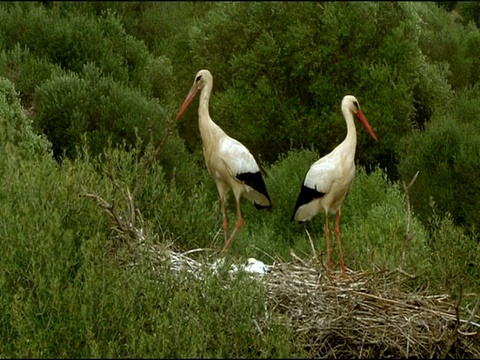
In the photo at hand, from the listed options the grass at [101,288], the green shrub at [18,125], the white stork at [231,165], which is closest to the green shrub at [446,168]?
the grass at [101,288]

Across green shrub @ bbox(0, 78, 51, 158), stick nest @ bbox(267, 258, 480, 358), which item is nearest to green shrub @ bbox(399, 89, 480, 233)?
green shrub @ bbox(0, 78, 51, 158)

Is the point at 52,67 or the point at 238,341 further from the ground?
the point at 238,341

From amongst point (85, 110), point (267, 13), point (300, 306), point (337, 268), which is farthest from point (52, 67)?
point (300, 306)

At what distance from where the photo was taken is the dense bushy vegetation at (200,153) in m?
9.21

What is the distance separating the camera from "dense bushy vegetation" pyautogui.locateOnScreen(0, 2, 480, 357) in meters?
9.21

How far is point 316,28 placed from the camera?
20172 millimetres

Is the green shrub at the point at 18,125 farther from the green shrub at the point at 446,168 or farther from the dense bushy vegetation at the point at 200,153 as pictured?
the green shrub at the point at 446,168

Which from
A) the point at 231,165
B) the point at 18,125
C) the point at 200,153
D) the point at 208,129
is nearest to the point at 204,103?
the point at 208,129

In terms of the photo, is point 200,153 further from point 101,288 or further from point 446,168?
point 101,288

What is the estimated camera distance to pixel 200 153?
20.4 m

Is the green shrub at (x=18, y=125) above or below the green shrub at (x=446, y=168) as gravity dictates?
above

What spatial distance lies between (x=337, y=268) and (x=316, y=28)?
925 cm

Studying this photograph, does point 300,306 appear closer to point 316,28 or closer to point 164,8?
point 316,28

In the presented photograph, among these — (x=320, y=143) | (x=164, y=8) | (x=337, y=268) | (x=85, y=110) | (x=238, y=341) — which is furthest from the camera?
(x=164, y=8)
